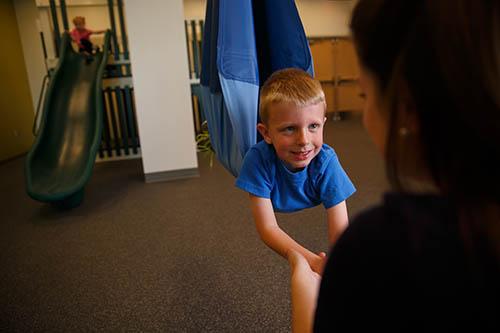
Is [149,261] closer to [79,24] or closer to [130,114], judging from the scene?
[130,114]

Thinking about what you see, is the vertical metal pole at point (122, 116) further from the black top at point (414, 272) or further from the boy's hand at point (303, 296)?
the black top at point (414, 272)

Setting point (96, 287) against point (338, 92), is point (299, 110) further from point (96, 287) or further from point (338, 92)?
point (338, 92)

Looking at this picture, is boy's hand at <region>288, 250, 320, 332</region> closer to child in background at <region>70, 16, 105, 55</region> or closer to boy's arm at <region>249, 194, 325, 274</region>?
boy's arm at <region>249, 194, 325, 274</region>

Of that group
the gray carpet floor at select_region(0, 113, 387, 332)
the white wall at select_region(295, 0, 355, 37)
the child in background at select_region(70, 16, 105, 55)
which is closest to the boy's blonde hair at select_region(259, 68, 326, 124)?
the gray carpet floor at select_region(0, 113, 387, 332)

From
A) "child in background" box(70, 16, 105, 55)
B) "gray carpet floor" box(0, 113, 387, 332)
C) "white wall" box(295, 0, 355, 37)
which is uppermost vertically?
"white wall" box(295, 0, 355, 37)

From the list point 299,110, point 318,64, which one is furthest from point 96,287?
point 318,64

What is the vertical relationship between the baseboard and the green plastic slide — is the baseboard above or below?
below

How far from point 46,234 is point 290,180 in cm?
183

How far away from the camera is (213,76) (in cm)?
144

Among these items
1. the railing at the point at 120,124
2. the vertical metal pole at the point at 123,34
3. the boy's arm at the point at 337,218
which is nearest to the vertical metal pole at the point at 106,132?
the railing at the point at 120,124

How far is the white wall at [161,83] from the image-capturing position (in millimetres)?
3018

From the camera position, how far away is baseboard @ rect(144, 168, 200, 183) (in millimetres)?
3334

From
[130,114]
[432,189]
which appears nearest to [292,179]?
[432,189]

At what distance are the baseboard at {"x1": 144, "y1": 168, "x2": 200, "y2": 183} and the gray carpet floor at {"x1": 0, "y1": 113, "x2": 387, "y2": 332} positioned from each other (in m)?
0.16
